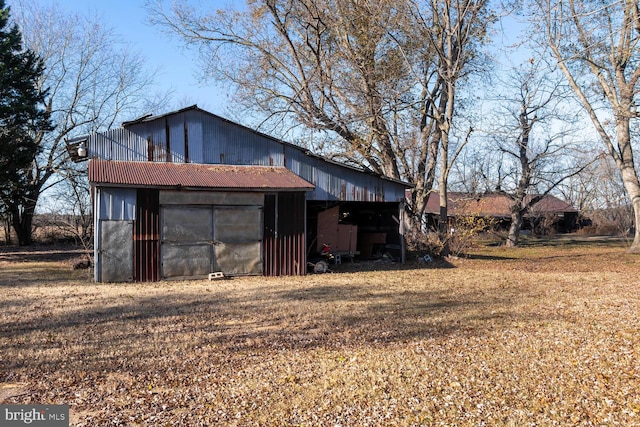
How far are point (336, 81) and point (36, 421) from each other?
19.9 m

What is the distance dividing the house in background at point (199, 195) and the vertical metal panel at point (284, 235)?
0.03 meters

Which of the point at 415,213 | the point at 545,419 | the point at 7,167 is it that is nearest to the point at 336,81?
the point at 415,213

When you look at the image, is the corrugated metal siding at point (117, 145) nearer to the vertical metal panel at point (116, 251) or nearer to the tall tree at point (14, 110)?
the vertical metal panel at point (116, 251)

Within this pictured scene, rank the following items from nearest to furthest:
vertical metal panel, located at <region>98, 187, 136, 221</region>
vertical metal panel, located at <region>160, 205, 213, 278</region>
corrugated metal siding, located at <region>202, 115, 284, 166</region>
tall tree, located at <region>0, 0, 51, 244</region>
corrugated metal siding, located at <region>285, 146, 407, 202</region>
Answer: vertical metal panel, located at <region>98, 187, 136, 221</region> → vertical metal panel, located at <region>160, 205, 213, 278</region> → corrugated metal siding, located at <region>202, 115, 284, 166</region> → corrugated metal siding, located at <region>285, 146, 407, 202</region> → tall tree, located at <region>0, 0, 51, 244</region>

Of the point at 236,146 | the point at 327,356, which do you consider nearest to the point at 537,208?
the point at 236,146

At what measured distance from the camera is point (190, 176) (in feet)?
45.9

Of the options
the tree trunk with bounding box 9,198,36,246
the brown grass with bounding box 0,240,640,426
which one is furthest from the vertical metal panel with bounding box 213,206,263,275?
the tree trunk with bounding box 9,198,36,246

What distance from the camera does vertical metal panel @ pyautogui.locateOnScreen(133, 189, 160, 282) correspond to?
13.3m

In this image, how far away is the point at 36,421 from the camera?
4355 millimetres

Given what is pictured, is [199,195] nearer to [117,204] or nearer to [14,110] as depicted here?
[117,204]

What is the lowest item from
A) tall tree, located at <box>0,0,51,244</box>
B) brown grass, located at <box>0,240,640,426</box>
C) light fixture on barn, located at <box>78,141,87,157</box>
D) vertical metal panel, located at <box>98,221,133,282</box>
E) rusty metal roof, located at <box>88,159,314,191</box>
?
brown grass, located at <box>0,240,640,426</box>

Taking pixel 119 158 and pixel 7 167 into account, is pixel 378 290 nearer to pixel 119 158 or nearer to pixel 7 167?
pixel 119 158

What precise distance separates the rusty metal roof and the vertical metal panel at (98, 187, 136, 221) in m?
0.35

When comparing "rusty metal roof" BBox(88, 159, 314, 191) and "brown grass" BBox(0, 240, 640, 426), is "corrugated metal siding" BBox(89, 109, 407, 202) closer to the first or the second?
"rusty metal roof" BBox(88, 159, 314, 191)
